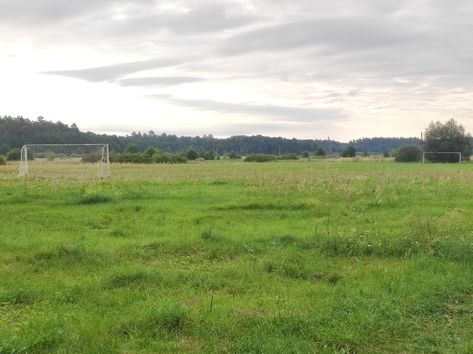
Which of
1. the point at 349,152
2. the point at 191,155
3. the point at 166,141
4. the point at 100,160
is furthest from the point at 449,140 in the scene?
the point at 166,141

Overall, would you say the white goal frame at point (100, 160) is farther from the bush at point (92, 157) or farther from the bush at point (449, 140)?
the bush at point (449, 140)

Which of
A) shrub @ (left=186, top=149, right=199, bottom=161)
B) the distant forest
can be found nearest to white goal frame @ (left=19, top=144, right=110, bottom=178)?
the distant forest

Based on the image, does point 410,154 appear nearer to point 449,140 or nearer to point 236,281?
point 449,140

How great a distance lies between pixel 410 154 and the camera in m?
87.2

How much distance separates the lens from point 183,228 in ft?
39.1

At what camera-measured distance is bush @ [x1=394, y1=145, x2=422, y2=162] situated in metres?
86.4

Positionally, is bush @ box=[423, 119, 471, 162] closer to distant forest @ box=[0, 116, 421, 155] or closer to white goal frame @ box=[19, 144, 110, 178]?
distant forest @ box=[0, 116, 421, 155]

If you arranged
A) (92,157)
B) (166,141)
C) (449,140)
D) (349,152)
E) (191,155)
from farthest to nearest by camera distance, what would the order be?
(166,141)
(349,152)
(191,155)
(449,140)
(92,157)

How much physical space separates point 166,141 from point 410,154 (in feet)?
248

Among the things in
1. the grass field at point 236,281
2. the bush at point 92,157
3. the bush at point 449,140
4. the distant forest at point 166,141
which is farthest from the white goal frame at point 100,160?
the bush at point 449,140

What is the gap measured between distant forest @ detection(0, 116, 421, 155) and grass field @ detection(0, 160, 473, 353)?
6664cm

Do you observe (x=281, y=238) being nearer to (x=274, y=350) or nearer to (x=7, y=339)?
(x=274, y=350)

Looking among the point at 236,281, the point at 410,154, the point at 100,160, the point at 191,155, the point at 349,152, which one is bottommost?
the point at 236,281

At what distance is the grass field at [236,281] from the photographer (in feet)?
17.4
